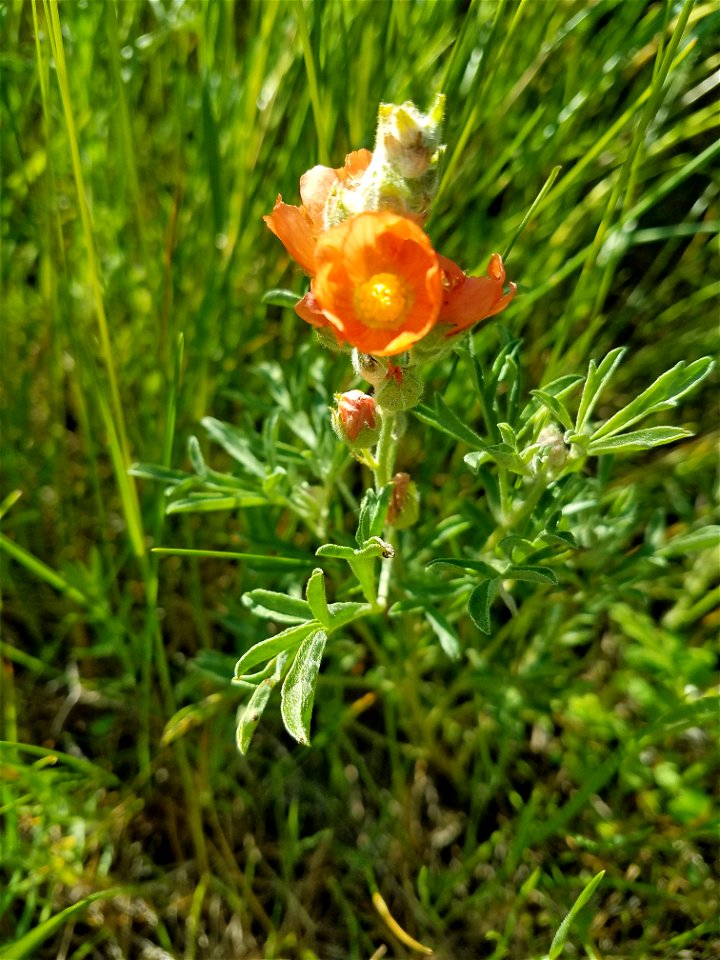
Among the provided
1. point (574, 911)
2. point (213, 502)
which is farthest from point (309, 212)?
point (574, 911)

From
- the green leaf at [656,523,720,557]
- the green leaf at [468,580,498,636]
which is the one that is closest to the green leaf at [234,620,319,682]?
the green leaf at [468,580,498,636]

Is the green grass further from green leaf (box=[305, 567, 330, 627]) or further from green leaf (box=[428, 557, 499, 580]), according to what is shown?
green leaf (box=[305, 567, 330, 627])

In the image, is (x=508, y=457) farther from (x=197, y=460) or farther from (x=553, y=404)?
(x=197, y=460)

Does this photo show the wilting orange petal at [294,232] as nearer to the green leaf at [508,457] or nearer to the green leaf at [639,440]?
the green leaf at [508,457]

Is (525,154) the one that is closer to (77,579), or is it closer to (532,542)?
(532,542)

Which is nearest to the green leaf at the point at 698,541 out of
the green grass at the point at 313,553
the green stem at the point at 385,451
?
the green grass at the point at 313,553

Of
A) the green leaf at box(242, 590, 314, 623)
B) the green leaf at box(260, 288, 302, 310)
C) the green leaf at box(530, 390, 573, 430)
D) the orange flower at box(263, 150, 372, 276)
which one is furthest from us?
the green leaf at box(260, 288, 302, 310)

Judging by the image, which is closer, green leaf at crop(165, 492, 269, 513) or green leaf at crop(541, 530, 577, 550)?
green leaf at crop(541, 530, 577, 550)
